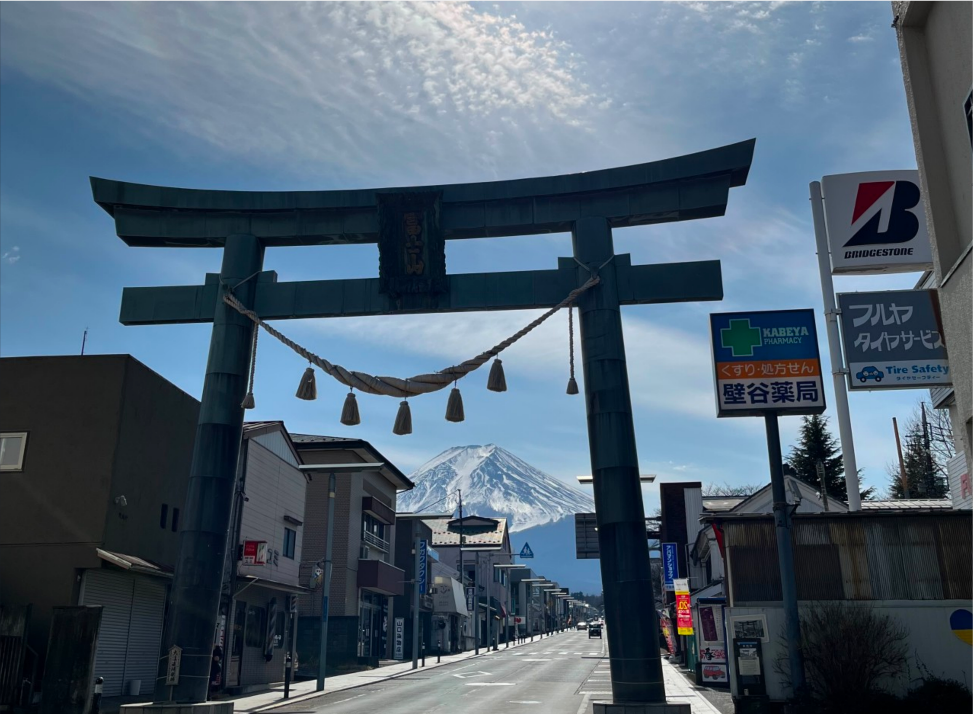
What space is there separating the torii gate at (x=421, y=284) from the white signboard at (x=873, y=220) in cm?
873

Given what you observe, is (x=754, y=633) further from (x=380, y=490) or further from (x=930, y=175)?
(x=380, y=490)

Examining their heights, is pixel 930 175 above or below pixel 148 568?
above

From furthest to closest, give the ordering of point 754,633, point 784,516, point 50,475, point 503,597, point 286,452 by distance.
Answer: point 503,597
point 286,452
point 50,475
point 754,633
point 784,516

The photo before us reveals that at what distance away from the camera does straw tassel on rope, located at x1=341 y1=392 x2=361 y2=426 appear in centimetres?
1534

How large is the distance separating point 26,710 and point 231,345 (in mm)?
11606

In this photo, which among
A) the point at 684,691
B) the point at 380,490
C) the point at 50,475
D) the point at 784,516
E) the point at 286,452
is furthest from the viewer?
the point at 380,490

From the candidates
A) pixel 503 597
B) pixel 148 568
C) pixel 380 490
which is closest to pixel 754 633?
pixel 148 568

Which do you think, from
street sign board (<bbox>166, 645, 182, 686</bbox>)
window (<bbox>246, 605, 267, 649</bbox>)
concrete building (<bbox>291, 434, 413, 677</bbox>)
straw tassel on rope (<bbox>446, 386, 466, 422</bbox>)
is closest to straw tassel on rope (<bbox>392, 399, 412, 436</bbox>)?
straw tassel on rope (<bbox>446, 386, 466, 422</bbox>)

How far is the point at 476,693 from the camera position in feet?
101

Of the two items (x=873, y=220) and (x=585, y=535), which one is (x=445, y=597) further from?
(x=873, y=220)

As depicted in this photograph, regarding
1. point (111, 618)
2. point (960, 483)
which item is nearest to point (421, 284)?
point (111, 618)

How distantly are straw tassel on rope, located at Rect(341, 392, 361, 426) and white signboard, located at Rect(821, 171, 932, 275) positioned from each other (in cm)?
1470

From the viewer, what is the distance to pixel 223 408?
16.0 m

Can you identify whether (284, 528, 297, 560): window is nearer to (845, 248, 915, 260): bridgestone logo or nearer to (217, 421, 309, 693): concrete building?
(217, 421, 309, 693): concrete building
